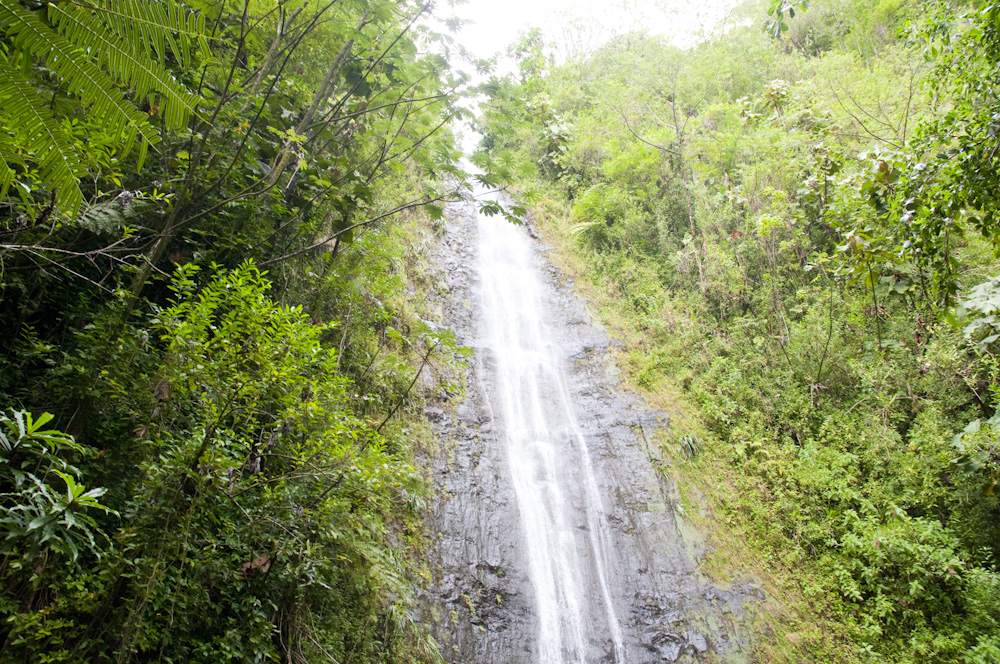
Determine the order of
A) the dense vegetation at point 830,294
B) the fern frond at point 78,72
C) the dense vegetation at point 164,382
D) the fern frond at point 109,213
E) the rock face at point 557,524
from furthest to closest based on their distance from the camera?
the rock face at point 557,524 < the dense vegetation at point 830,294 < the fern frond at point 109,213 < the dense vegetation at point 164,382 < the fern frond at point 78,72

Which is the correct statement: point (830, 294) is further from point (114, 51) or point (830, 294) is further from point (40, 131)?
point (40, 131)

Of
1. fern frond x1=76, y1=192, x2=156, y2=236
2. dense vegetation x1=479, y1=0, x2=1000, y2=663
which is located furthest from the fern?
dense vegetation x1=479, y1=0, x2=1000, y2=663

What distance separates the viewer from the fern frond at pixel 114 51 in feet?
3.25

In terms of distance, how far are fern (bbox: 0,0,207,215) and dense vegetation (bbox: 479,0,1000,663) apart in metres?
2.98

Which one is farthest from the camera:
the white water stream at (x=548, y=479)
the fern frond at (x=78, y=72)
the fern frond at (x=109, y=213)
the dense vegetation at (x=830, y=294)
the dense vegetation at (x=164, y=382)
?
the white water stream at (x=548, y=479)

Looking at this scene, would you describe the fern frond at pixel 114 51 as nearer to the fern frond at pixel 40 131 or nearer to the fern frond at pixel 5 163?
the fern frond at pixel 40 131

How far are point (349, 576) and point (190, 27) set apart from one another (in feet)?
16.5

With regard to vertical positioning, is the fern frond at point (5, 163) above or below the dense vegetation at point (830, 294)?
below

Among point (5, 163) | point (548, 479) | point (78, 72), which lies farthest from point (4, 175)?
point (548, 479)

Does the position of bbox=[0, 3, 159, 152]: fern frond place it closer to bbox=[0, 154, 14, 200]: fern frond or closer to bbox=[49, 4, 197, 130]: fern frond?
bbox=[49, 4, 197, 130]: fern frond

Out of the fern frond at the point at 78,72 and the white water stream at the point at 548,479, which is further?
the white water stream at the point at 548,479

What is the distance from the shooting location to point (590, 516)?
26.7 feet

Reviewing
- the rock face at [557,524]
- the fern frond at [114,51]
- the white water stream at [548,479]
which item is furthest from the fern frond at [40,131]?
the white water stream at [548,479]

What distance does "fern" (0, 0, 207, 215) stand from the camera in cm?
96
